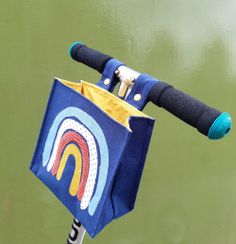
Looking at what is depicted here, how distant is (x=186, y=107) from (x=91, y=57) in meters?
0.24

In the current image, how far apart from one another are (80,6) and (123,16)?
136mm

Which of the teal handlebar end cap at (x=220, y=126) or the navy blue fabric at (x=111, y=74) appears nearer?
the teal handlebar end cap at (x=220, y=126)

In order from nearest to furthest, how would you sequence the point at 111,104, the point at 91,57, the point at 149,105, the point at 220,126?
the point at 220,126 → the point at 111,104 → the point at 91,57 → the point at 149,105

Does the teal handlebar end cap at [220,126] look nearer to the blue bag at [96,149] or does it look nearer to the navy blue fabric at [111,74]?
the blue bag at [96,149]

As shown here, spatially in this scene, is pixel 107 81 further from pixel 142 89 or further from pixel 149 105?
pixel 149 105

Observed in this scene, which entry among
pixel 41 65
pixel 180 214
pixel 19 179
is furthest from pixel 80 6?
pixel 180 214

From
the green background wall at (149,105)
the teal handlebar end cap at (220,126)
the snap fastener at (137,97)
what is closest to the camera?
the teal handlebar end cap at (220,126)

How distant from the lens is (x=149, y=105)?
45.6 inches

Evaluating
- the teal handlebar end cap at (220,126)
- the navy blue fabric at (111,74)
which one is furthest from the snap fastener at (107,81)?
the teal handlebar end cap at (220,126)

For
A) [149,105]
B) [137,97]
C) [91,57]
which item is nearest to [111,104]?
[137,97]

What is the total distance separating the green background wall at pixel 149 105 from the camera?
37.6 inches

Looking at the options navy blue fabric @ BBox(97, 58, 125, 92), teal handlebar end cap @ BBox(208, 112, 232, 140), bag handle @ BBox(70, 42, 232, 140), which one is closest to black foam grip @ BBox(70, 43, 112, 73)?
navy blue fabric @ BBox(97, 58, 125, 92)

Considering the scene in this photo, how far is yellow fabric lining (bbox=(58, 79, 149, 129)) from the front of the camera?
19.8 inches

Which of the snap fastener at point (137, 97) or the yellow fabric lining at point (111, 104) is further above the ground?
the snap fastener at point (137, 97)
